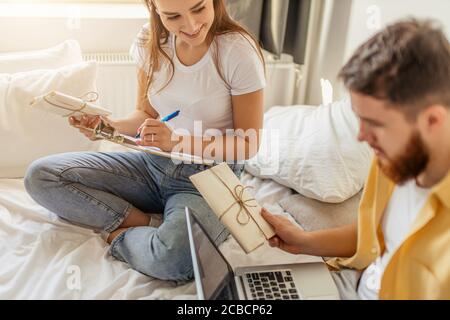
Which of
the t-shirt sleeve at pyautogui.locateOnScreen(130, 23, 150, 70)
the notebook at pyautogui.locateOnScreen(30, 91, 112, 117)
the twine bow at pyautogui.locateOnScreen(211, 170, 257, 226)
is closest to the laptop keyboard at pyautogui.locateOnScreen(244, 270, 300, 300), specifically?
the twine bow at pyautogui.locateOnScreen(211, 170, 257, 226)

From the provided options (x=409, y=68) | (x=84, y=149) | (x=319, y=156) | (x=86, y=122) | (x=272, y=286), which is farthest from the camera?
(x=84, y=149)

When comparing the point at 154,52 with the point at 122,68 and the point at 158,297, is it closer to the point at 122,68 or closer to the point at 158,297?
the point at 122,68

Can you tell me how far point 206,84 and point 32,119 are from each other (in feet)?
1.96

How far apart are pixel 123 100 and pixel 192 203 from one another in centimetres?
77

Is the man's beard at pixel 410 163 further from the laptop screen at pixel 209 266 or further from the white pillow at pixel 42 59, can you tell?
the white pillow at pixel 42 59

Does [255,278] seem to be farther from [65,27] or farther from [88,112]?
[65,27]

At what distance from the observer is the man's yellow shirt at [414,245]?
2.59 ft

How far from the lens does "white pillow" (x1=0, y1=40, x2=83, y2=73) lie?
65.8 inches

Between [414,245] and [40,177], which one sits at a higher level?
[414,245]

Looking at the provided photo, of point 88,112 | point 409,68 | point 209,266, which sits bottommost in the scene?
point 209,266

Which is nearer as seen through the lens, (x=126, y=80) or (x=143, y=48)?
(x=143, y=48)

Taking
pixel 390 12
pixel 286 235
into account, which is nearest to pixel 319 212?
pixel 286 235

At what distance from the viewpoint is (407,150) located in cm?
77

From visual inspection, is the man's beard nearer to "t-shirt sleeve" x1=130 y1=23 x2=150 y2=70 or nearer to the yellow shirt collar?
the yellow shirt collar
